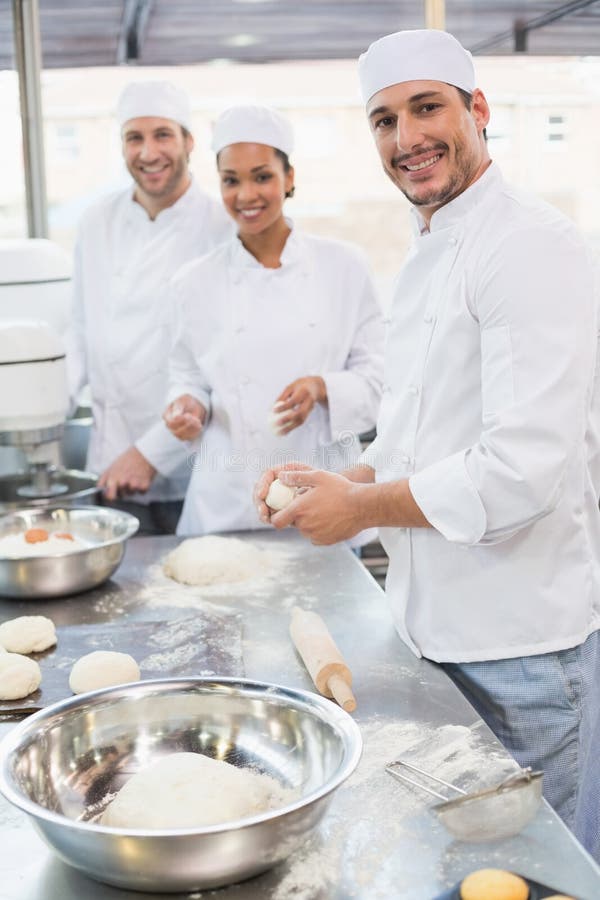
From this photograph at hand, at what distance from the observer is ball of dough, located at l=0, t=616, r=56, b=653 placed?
5.24ft

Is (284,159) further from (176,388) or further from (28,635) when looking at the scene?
(28,635)

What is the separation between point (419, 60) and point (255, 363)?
1.05 m

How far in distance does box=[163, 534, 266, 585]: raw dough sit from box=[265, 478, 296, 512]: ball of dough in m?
0.38

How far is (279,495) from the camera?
5.33 feet

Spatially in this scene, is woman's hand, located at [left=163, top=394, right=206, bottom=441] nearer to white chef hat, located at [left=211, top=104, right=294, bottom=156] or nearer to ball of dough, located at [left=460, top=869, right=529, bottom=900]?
white chef hat, located at [left=211, top=104, right=294, bottom=156]

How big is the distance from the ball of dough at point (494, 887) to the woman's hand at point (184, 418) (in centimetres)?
151

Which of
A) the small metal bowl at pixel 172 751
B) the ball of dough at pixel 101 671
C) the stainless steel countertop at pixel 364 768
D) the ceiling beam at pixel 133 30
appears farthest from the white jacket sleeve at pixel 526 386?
the ceiling beam at pixel 133 30

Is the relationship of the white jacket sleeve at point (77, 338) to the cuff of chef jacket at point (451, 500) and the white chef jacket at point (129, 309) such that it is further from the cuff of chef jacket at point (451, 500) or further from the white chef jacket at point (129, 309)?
the cuff of chef jacket at point (451, 500)

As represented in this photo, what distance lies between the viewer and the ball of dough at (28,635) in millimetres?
1596

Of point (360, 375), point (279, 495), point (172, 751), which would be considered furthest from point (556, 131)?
point (172, 751)

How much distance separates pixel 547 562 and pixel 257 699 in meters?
0.53

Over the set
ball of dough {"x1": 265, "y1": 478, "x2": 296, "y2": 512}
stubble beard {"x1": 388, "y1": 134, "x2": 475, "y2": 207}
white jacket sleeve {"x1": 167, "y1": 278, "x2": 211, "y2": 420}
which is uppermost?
stubble beard {"x1": 388, "y1": 134, "x2": 475, "y2": 207}

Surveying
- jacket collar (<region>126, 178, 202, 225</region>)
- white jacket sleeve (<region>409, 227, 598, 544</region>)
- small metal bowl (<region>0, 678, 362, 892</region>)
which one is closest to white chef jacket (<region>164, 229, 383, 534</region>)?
jacket collar (<region>126, 178, 202, 225</region>)

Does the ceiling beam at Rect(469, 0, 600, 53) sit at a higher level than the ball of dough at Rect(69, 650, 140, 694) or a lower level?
higher
